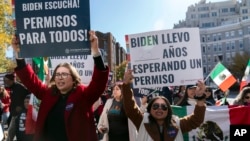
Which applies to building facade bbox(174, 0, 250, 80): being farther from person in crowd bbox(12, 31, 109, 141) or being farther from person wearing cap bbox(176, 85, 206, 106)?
person in crowd bbox(12, 31, 109, 141)

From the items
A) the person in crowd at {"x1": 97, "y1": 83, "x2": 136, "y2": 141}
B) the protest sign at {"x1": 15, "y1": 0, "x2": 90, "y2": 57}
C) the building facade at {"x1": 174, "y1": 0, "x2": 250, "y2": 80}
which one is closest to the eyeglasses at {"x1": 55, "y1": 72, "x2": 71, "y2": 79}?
the protest sign at {"x1": 15, "y1": 0, "x2": 90, "y2": 57}

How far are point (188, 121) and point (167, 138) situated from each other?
0.39 m

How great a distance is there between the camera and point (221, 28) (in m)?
99.2

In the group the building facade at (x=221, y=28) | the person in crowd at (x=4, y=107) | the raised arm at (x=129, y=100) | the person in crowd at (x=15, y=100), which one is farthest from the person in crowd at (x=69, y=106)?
the building facade at (x=221, y=28)

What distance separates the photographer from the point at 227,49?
97.7 metres

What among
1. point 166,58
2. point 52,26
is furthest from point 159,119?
point 166,58

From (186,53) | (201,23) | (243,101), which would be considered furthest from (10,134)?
(201,23)

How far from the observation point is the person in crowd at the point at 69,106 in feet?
12.2

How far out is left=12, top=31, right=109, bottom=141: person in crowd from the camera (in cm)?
371

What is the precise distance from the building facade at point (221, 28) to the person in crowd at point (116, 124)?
7763 centimetres

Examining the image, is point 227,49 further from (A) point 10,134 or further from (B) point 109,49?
(A) point 10,134

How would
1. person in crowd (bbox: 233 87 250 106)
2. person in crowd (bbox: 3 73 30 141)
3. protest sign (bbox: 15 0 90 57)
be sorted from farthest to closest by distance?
person in crowd (bbox: 3 73 30 141) < person in crowd (bbox: 233 87 250 106) < protest sign (bbox: 15 0 90 57)

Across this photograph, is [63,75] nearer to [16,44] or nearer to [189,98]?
[16,44]

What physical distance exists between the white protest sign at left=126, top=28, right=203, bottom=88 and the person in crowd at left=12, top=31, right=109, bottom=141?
2566 millimetres
